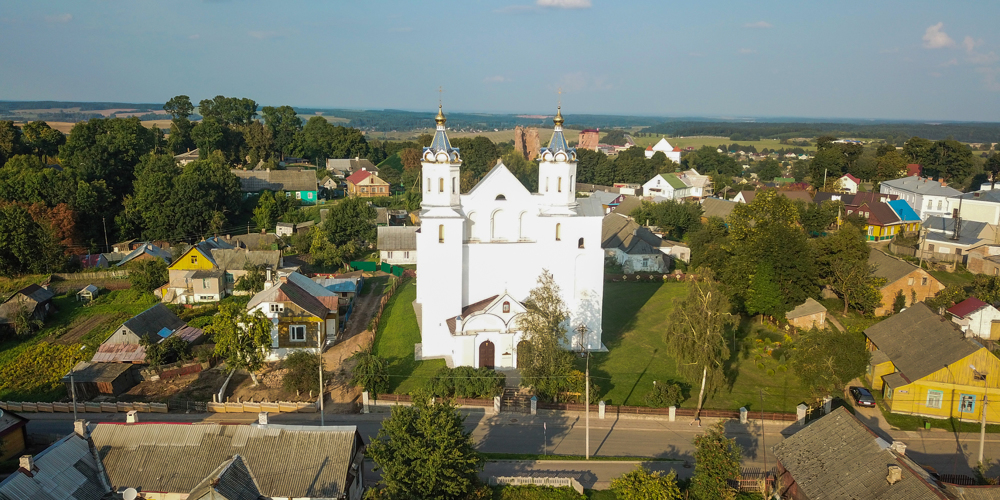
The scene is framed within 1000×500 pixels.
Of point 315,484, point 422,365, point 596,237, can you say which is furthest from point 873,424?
point 315,484

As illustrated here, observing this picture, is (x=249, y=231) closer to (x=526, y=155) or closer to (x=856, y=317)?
(x=856, y=317)

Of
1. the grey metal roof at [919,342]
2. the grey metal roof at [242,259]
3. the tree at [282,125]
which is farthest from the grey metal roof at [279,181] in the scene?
the grey metal roof at [919,342]

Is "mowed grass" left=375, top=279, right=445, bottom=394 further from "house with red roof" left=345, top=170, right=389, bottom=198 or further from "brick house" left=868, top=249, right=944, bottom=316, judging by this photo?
"house with red roof" left=345, top=170, right=389, bottom=198

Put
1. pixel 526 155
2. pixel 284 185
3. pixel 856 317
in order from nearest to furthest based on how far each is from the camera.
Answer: pixel 856 317 → pixel 284 185 → pixel 526 155

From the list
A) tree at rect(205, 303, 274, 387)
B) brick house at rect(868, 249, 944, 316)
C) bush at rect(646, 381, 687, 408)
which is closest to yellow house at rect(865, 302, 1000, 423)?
bush at rect(646, 381, 687, 408)

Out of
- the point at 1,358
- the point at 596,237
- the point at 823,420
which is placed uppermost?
the point at 596,237

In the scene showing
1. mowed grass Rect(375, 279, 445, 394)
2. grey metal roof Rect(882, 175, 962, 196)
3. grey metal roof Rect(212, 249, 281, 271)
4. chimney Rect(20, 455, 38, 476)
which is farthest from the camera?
grey metal roof Rect(882, 175, 962, 196)

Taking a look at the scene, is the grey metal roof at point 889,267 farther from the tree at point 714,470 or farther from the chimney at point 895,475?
the tree at point 714,470
